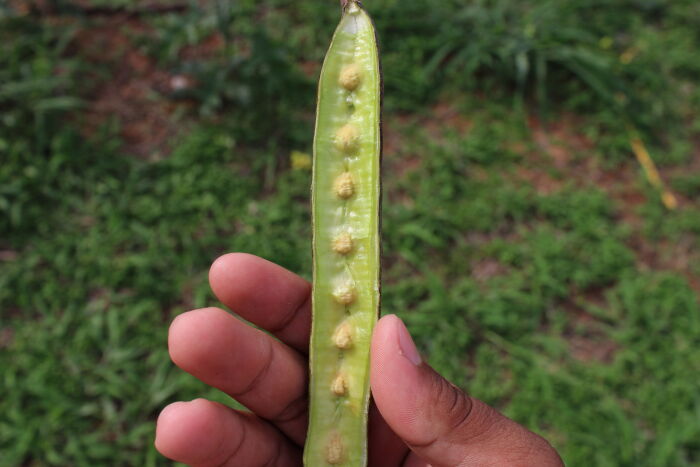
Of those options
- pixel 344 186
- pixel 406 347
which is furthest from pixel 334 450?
pixel 344 186

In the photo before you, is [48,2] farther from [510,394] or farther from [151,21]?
[510,394]

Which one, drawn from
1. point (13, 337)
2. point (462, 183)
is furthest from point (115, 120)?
point (462, 183)

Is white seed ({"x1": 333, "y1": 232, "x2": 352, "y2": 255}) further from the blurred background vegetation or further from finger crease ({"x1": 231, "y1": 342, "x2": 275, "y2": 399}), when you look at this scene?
the blurred background vegetation

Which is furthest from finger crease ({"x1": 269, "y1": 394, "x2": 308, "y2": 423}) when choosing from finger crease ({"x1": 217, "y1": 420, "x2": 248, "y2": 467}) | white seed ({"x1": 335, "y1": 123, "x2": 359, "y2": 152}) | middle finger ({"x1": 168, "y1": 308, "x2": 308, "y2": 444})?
white seed ({"x1": 335, "y1": 123, "x2": 359, "y2": 152})

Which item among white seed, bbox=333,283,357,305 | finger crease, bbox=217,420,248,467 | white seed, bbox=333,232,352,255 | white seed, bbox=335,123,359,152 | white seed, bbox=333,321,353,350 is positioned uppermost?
white seed, bbox=335,123,359,152

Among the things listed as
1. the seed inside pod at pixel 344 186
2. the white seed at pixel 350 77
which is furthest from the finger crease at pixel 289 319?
the white seed at pixel 350 77

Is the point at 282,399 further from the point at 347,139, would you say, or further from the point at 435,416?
the point at 347,139
